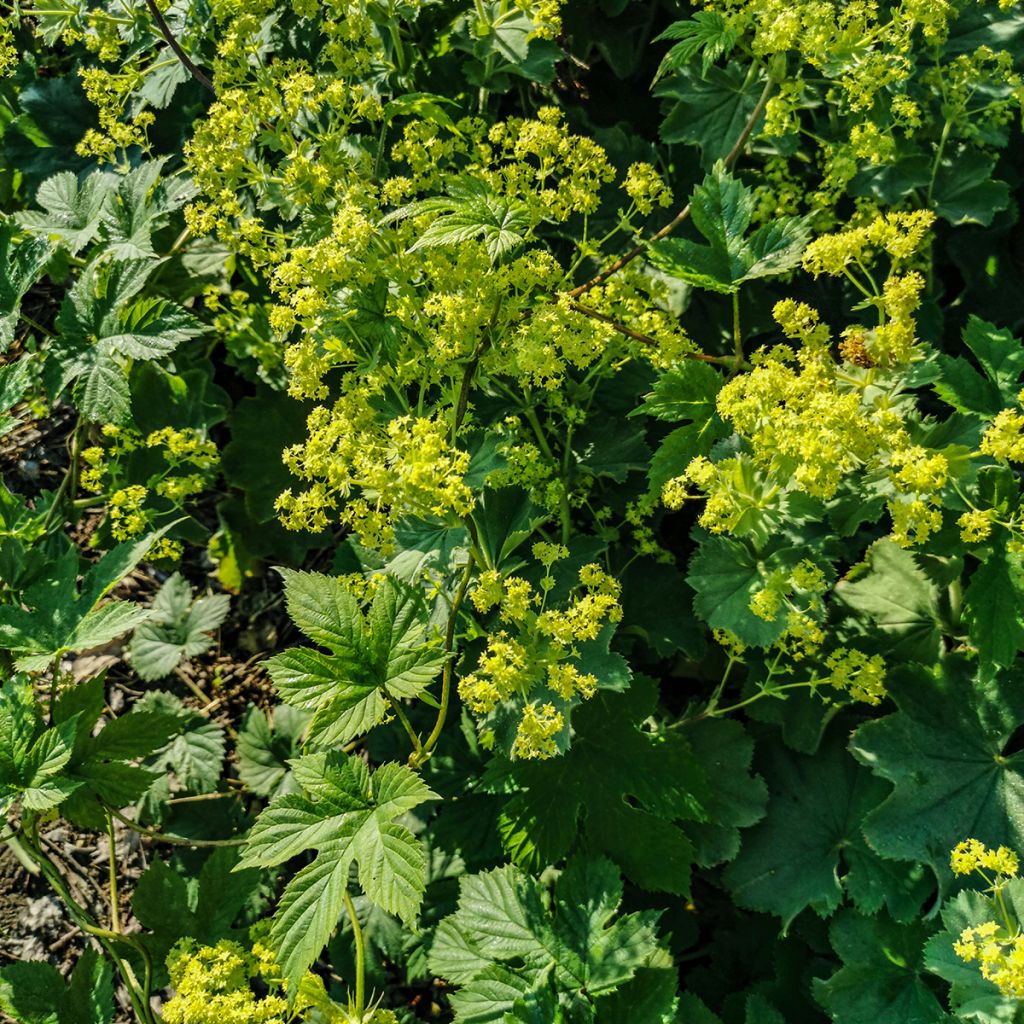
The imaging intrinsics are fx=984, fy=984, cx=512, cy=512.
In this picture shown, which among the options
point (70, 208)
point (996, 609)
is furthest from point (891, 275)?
point (70, 208)

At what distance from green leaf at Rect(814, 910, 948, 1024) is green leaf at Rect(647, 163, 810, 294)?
5.69 feet

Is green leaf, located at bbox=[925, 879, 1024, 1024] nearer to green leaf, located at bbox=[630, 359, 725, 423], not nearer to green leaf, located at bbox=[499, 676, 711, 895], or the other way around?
green leaf, located at bbox=[499, 676, 711, 895]

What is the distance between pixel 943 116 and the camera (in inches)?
112

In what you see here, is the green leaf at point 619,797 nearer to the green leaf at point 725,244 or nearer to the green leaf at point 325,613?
the green leaf at point 325,613

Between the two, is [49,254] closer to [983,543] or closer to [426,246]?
[426,246]

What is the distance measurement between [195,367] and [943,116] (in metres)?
2.51

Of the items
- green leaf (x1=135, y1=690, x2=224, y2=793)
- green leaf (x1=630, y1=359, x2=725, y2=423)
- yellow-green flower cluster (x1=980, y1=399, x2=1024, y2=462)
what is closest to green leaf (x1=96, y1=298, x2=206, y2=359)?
green leaf (x1=135, y1=690, x2=224, y2=793)

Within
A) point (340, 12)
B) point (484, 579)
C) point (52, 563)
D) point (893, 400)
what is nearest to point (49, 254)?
point (52, 563)

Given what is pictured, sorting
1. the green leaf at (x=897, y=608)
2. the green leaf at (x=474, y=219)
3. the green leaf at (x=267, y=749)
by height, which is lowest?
the green leaf at (x=267, y=749)

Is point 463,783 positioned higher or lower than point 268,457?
lower

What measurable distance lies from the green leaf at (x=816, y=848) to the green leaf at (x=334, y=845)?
1140mm

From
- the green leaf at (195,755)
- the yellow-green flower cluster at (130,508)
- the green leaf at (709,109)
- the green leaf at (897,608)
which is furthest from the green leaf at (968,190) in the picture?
the green leaf at (195,755)

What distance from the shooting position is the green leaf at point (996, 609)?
221cm

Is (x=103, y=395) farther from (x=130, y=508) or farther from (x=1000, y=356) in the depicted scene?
(x=1000, y=356)
